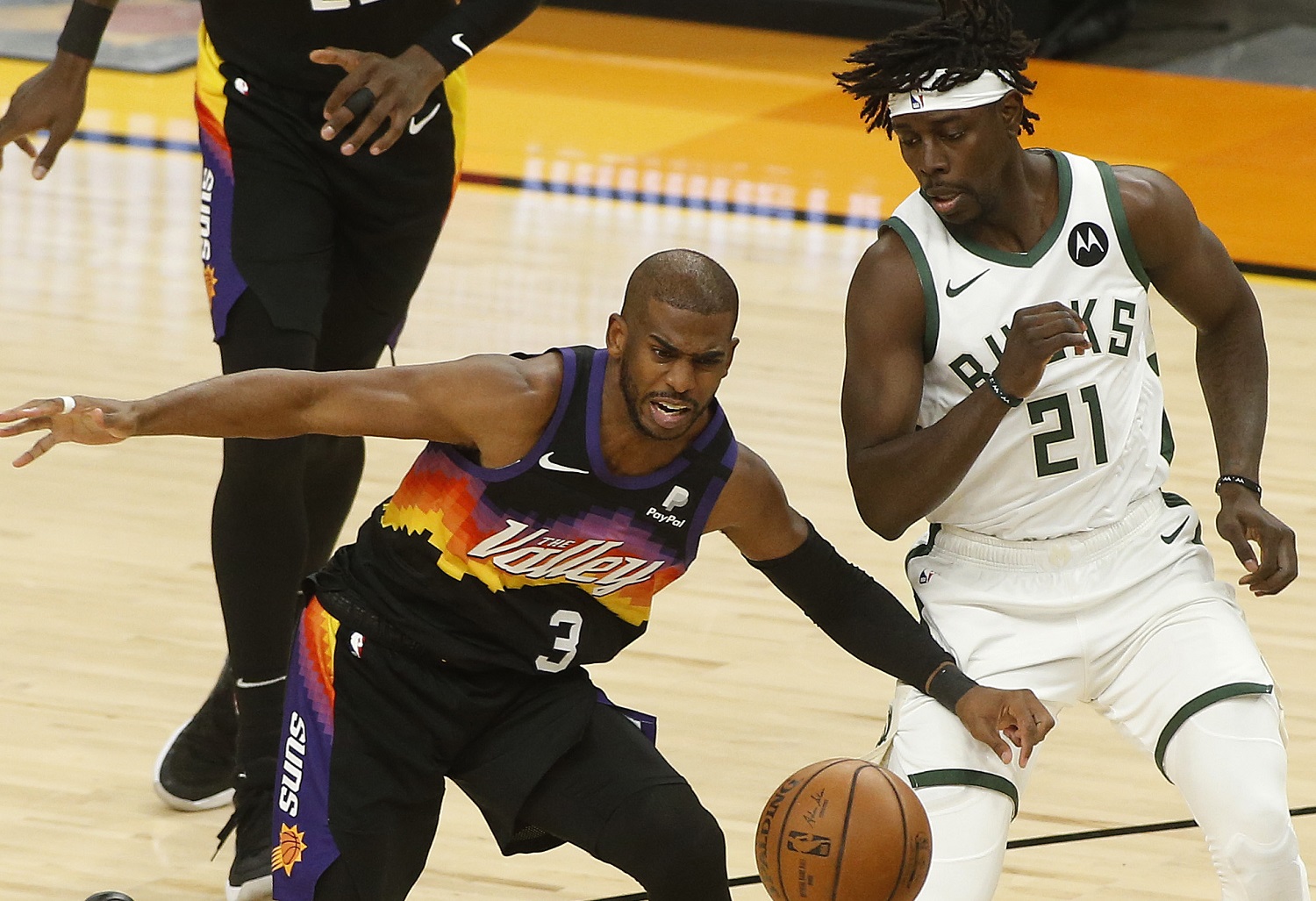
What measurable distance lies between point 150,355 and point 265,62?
133 inches

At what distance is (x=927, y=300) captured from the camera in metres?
3.55

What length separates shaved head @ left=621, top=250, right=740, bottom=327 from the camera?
3.13 m

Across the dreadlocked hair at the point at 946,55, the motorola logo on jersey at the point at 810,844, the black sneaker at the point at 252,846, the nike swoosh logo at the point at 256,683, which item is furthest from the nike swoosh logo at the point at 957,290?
the black sneaker at the point at 252,846

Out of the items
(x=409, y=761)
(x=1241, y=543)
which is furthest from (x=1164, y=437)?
(x=409, y=761)

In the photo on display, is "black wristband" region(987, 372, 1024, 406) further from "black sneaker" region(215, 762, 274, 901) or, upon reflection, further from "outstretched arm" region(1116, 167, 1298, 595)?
"black sneaker" region(215, 762, 274, 901)

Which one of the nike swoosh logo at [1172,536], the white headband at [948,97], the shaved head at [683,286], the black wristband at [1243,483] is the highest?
the white headband at [948,97]

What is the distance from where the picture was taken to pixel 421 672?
335cm

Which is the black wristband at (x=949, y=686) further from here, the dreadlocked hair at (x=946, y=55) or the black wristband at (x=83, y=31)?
the black wristband at (x=83, y=31)

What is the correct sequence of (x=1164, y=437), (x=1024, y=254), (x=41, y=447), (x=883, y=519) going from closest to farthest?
(x=41, y=447) < (x=883, y=519) < (x=1024, y=254) < (x=1164, y=437)

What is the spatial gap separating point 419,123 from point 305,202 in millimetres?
288

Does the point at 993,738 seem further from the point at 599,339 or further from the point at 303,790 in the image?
the point at 599,339

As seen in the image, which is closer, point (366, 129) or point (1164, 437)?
point (1164, 437)

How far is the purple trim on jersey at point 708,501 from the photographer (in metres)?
3.31

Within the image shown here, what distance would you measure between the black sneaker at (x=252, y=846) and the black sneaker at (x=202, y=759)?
0.39m
